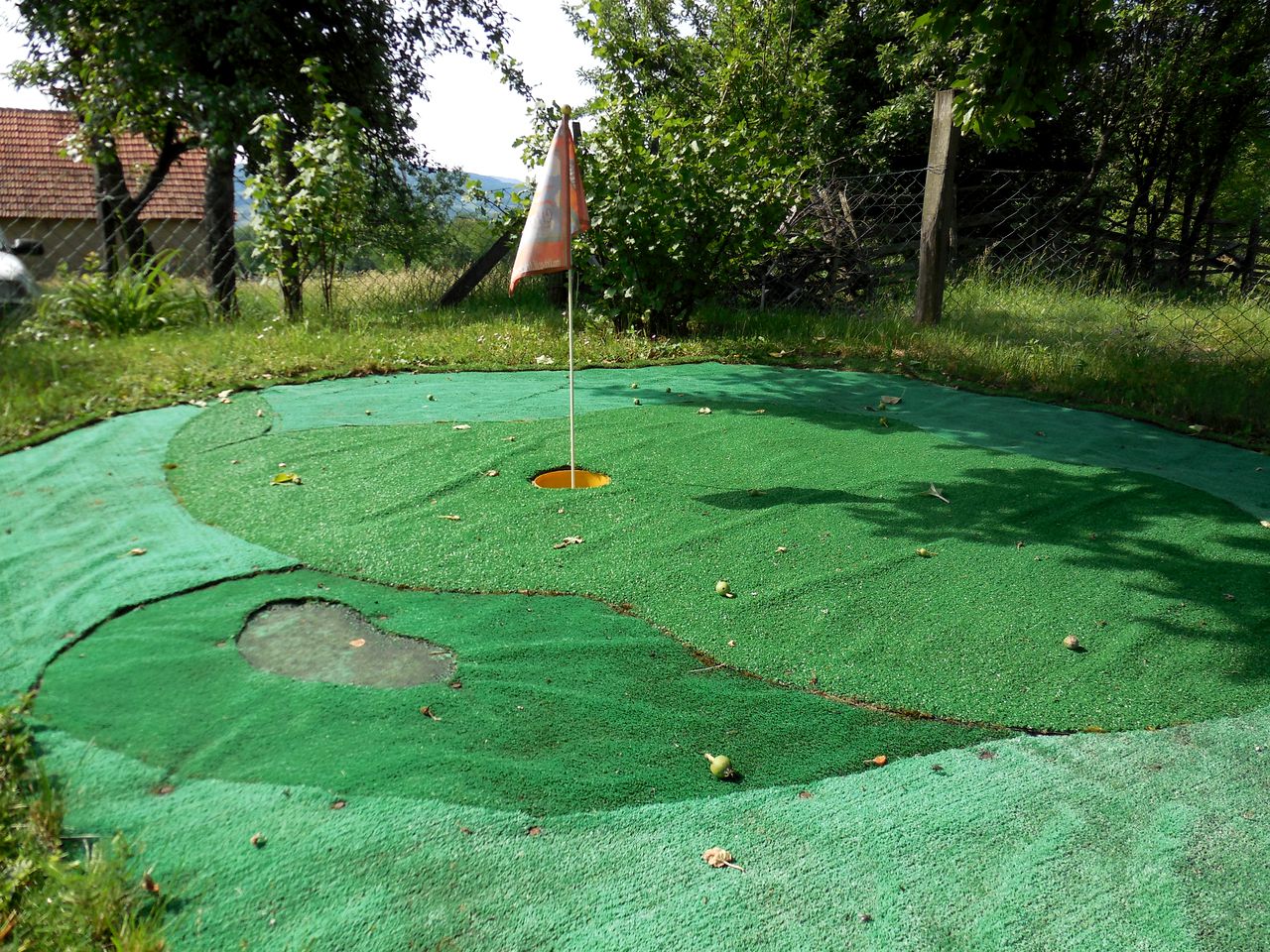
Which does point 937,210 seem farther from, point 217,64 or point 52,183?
point 52,183

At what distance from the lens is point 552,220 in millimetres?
4406

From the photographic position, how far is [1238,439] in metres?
6.04

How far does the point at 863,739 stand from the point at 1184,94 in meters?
16.2

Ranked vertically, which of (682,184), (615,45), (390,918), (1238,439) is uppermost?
(615,45)

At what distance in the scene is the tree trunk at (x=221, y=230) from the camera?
372 inches

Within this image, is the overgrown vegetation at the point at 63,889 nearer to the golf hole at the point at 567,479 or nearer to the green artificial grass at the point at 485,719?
the green artificial grass at the point at 485,719

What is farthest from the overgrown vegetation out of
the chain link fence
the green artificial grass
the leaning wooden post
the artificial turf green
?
the chain link fence

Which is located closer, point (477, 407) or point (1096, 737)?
point (1096, 737)

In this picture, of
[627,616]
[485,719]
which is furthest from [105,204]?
[485,719]

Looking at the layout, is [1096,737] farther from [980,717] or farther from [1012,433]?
[1012,433]

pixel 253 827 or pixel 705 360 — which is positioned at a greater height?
pixel 705 360

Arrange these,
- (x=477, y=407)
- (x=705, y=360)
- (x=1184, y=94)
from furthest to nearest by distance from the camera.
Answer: (x=1184, y=94) < (x=705, y=360) < (x=477, y=407)

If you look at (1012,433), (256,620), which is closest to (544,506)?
(256,620)

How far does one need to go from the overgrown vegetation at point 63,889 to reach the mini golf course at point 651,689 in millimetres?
64
